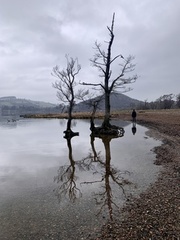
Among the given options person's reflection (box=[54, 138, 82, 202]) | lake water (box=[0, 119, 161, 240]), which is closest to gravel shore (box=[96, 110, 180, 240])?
lake water (box=[0, 119, 161, 240])

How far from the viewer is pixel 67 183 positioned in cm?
1086

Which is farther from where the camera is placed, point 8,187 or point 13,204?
point 8,187

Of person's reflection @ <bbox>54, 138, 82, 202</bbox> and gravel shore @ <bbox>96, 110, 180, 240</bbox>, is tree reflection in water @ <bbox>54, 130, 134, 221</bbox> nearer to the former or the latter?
person's reflection @ <bbox>54, 138, 82, 202</bbox>

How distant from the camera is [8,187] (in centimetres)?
1038

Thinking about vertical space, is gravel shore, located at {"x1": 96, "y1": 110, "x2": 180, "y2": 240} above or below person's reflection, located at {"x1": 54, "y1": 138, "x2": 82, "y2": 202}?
above

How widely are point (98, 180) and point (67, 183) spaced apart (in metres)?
1.55

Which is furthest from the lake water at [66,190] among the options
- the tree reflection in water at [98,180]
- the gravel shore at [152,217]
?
the gravel shore at [152,217]

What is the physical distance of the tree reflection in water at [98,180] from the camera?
841 centimetres

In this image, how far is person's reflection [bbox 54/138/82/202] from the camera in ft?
30.5

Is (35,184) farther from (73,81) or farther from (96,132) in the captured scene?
(73,81)

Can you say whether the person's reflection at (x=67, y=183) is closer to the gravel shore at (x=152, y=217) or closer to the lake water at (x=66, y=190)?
the lake water at (x=66, y=190)

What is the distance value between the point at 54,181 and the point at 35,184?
0.95m

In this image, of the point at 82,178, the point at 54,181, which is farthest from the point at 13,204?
the point at 82,178

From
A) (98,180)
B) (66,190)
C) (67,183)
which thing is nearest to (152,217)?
(66,190)
